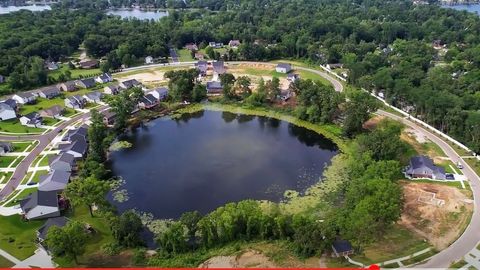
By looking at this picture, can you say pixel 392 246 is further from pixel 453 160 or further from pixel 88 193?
pixel 88 193

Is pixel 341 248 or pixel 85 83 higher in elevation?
pixel 85 83

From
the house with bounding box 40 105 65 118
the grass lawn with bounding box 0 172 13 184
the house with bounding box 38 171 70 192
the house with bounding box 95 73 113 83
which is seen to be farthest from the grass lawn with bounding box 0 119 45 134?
the house with bounding box 95 73 113 83

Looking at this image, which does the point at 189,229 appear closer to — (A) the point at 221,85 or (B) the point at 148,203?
(B) the point at 148,203

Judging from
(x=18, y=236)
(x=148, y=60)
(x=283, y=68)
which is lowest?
(x=18, y=236)

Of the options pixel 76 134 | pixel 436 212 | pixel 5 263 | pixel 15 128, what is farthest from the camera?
pixel 15 128

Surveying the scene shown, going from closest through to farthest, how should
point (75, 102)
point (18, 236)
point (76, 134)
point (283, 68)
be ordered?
point (18, 236), point (76, 134), point (75, 102), point (283, 68)

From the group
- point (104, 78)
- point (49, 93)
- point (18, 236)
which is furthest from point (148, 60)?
point (18, 236)

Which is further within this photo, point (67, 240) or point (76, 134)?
point (76, 134)
